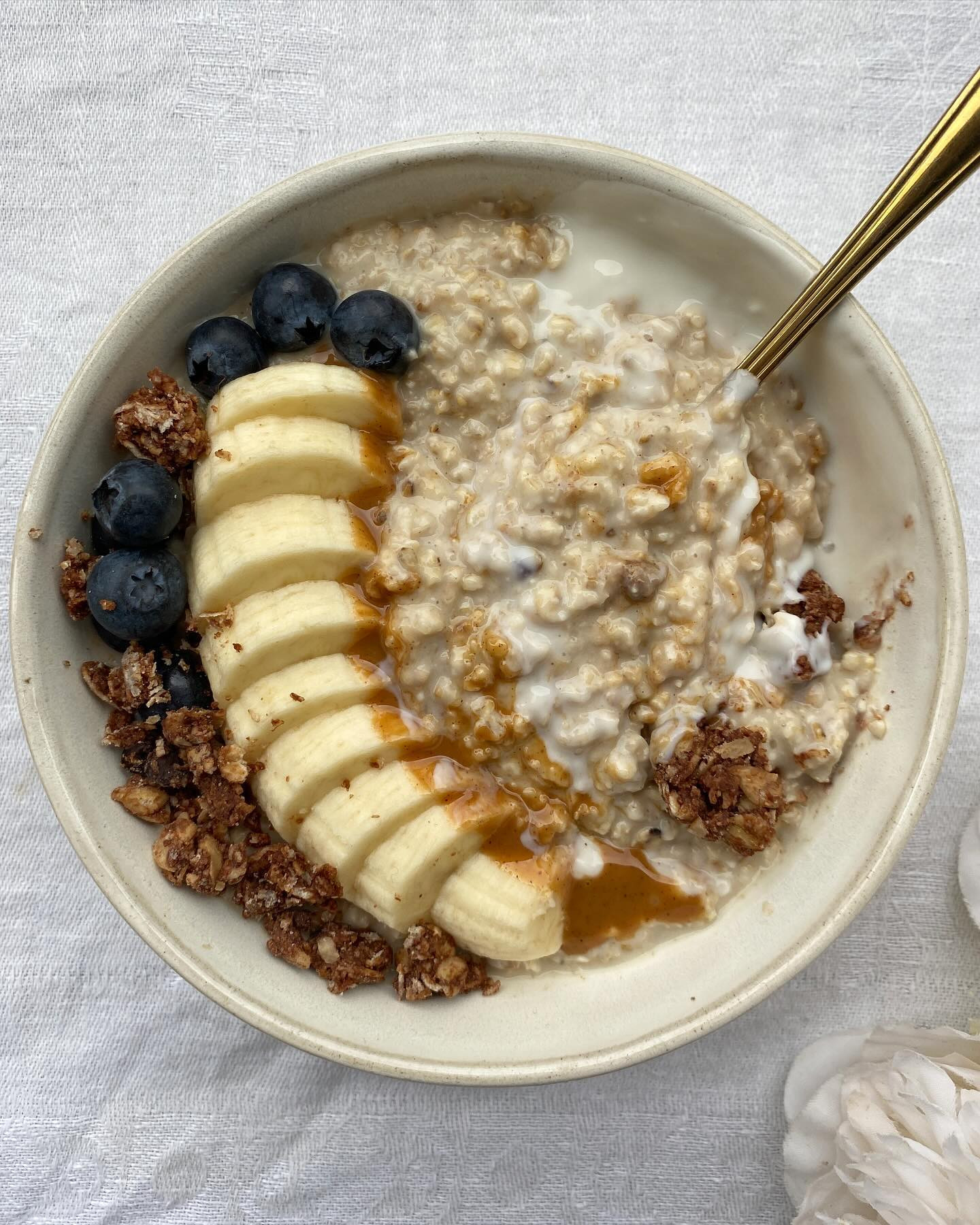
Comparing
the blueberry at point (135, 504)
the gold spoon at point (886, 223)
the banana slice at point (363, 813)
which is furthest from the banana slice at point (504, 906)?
the gold spoon at point (886, 223)

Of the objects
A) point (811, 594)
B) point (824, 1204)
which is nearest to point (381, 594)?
point (811, 594)

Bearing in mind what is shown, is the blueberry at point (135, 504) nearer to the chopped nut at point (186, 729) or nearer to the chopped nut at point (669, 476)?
the chopped nut at point (186, 729)

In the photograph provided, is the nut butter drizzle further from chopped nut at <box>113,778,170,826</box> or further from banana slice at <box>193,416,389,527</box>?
chopped nut at <box>113,778,170,826</box>

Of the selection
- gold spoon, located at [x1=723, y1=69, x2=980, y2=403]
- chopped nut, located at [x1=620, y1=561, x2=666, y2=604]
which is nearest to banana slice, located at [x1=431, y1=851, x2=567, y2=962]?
chopped nut, located at [x1=620, y1=561, x2=666, y2=604]

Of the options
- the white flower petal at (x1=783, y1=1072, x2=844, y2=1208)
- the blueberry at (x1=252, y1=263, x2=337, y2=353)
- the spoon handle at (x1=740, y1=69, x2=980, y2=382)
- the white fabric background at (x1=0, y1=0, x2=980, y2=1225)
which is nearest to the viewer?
the spoon handle at (x1=740, y1=69, x2=980, y2=382)

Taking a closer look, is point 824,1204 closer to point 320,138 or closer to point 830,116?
point 830,116
